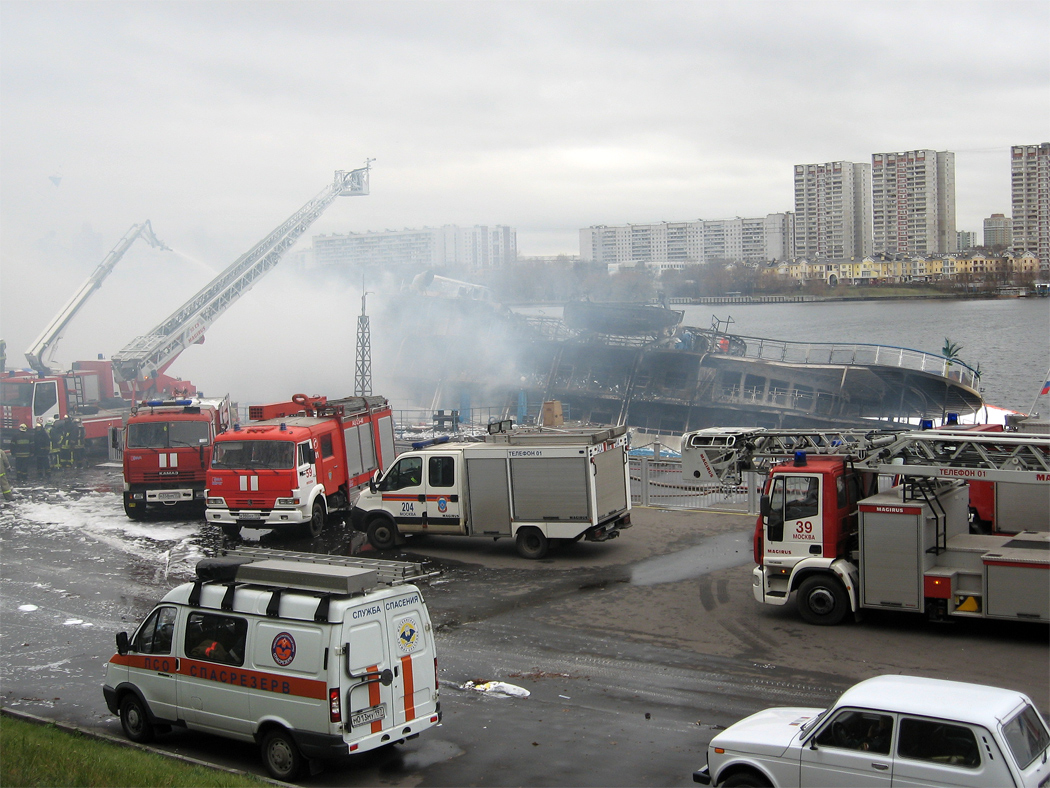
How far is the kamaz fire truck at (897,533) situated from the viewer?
34.4 feet

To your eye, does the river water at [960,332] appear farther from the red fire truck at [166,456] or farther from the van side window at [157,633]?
the van side window at [157,633]

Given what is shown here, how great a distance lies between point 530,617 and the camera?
12.7m

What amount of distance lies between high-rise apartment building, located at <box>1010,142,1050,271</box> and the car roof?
12379 centimetres

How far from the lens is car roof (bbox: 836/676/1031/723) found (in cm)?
568

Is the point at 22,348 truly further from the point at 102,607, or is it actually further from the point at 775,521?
the point at 775,521

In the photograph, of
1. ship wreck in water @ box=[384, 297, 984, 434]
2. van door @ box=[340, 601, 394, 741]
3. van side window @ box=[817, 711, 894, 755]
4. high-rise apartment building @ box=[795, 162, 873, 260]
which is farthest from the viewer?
high-rise apartment building @ box=[795, 162, 873, 260]

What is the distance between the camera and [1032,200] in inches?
4550

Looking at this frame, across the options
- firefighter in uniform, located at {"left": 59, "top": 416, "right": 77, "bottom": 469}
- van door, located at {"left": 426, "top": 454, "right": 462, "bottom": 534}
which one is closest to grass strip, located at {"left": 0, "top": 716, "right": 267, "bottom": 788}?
van door, located at {"left": 426, "top": 454, "right": 462, "bottom": 534}

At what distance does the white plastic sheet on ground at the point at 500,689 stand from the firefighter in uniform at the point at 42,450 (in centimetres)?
2222

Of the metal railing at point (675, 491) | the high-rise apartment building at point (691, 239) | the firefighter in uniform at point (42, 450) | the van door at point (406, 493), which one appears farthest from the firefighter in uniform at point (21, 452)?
the high-rise apartment building at point (691, 239)

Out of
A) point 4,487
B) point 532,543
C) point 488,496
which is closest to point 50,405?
point 4,487

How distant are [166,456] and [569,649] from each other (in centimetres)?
1272

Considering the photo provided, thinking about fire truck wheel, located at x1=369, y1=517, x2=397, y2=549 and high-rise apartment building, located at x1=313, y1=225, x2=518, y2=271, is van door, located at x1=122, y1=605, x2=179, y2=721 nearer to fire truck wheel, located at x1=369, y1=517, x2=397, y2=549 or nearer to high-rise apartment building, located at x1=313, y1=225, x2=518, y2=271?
fire truck wheel, located at x1=369, y1=517, x2=397, y2=549

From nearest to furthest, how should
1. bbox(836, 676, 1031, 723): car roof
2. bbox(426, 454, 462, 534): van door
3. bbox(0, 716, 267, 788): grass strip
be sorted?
bbox(836, 676, 1031, 723): car roof < bbox(0, 716, 267, 788): grass strip < bbox(426, 454, 462, 534): van door
